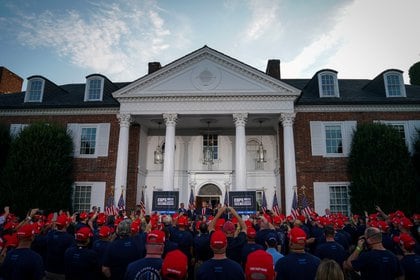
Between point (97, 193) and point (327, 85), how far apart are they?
58.3ft

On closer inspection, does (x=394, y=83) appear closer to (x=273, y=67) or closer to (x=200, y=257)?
(x=273, y=67)

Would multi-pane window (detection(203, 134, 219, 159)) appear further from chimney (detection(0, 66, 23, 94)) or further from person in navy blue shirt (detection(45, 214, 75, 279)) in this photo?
chimney (detection(0, 66, 23, 94))

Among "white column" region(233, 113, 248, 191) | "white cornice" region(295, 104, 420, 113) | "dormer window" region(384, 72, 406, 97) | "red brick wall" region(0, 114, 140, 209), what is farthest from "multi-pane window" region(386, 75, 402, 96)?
"red brick wall" region(0, 114, 140, 209)

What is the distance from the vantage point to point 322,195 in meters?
19.7

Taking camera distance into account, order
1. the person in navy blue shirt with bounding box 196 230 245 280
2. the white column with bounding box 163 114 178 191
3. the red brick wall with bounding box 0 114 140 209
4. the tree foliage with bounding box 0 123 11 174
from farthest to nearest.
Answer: the red brick wall with bounding box 0 114 140 209
the tree foliage with bounding box 0 123 11 174
the white column with bounding box 163 114 178 191
the person in navy blue shirt with bounding box 196 230 245 280

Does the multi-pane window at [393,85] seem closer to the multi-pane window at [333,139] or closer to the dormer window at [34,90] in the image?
the multi-pane window at [333,139]

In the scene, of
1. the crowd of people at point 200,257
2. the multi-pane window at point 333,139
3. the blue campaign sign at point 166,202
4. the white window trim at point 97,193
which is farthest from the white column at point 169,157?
the crowd of people at point 200,257

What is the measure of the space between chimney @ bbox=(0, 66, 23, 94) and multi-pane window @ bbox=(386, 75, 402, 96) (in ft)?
104

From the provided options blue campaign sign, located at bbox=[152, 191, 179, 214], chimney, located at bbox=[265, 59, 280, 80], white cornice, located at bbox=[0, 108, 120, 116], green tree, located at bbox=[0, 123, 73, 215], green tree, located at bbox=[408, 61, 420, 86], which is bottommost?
blue campaign sign, located at bbox=[152, 191, 179, 214]

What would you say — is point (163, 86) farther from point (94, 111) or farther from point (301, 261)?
point (301, 261)

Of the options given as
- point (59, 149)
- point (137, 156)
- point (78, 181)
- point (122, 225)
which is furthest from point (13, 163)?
point (122, 225)

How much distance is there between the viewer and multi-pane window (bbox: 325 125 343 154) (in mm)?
20438

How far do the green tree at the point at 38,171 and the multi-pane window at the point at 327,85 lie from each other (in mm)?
18191

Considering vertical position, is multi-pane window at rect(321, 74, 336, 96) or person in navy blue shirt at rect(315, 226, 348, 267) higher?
multi-pane window at rect(321, 74, 336, 96)
